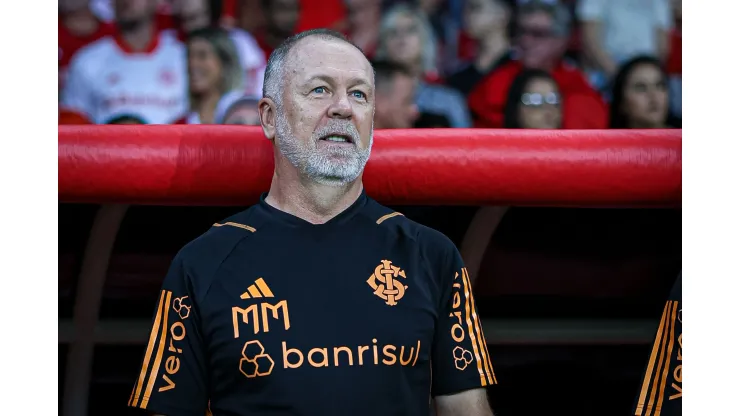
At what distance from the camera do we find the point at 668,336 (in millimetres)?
1680

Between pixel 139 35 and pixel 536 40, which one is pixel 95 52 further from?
pixel 536 40

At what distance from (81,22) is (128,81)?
416mm

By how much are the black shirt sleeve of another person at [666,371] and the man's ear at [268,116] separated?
84cm

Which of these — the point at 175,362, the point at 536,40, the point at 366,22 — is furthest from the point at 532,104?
the point at 175,362

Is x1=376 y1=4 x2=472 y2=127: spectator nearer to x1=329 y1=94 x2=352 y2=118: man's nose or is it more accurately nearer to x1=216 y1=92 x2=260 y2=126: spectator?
x1=216 y1=92 x2=260 y2=126: spectator

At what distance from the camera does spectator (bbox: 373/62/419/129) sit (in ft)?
10.5

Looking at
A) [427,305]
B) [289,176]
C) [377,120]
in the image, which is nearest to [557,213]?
[427,305]

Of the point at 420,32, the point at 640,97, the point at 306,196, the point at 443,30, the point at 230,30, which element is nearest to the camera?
the point at 306,196

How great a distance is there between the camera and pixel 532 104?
10.2ft

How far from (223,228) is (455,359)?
1.64 feet

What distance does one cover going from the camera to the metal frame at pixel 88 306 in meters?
1.86

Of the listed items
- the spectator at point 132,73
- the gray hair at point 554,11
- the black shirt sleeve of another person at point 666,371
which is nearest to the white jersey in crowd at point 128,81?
the spectator at point 132,73

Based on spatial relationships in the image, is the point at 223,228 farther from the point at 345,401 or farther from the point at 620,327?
the point at 620,327

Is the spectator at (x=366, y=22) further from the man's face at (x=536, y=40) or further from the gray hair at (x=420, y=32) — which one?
the man's face at (x=536, y=40)
